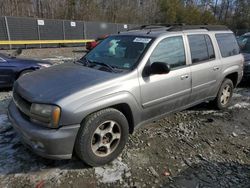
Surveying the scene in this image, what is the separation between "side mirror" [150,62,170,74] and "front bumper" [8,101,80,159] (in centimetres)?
141

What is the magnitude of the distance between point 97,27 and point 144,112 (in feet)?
73.8

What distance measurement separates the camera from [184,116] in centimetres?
526

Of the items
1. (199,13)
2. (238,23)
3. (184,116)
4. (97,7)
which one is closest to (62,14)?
(97,7)

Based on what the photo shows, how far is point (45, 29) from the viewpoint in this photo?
1994cm

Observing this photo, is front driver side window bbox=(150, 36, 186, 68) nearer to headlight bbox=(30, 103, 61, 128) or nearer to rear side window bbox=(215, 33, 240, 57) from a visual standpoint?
rear side window bbox=(215, 33, 240, 57)

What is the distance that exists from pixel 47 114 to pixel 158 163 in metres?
1.71

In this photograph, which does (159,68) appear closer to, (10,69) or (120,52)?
(120,52)

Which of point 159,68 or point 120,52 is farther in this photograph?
point 120,52

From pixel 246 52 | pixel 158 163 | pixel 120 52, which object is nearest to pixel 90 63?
pixel 120 52

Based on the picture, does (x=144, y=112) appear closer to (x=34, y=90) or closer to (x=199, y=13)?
(x=34, y=90)

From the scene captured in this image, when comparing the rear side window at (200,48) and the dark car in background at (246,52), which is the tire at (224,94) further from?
the dark car in background at (246,52)

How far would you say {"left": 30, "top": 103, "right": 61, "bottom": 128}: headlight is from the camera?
2884mm

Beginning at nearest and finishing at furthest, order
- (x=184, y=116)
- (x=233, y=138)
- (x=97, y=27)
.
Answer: (x=233, y=138) → (x=184, y=116) → (x=97, y=27)

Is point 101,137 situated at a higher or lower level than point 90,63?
lower
